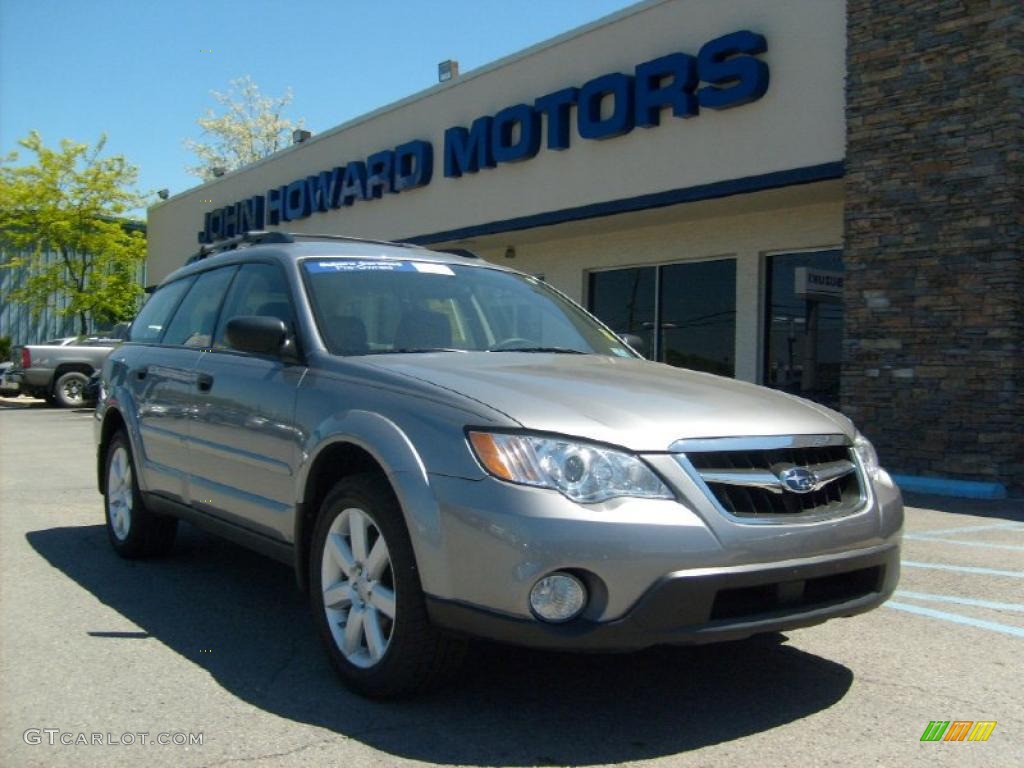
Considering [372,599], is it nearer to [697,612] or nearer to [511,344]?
[697,612]

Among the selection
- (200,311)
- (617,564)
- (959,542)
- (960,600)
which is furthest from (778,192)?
(617,564)

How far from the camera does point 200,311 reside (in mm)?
5562

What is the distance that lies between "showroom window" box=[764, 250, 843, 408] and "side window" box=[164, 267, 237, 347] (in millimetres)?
8751

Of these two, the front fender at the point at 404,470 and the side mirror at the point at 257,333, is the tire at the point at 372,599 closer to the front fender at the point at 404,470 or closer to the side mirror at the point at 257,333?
the front fender at the point at 404,470

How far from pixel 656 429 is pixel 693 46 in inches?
407

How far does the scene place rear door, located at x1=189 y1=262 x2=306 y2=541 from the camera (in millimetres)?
4199

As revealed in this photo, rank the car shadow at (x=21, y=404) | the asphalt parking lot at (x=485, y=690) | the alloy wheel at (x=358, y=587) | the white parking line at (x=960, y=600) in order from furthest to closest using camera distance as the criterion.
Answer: the car shadow at (x=21, y=404)
the white parking line at (x=960, y=600)
the alloy wheel at (x=358, y=587)
the asphalt parking lot at (x=485, y=690)

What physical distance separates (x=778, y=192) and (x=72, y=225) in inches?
961

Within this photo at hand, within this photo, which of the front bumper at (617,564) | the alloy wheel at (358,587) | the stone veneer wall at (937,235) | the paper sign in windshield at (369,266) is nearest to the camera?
the front bumper at (617,564)

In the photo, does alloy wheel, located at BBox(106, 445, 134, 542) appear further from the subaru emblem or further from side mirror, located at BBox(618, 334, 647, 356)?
the subaru emblem

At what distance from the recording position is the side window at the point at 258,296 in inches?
182

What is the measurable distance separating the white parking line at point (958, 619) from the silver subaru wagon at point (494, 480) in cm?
128

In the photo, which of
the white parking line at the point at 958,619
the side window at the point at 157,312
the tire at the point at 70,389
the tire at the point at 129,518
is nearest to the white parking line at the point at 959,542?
the white parking line at the point at 958,619

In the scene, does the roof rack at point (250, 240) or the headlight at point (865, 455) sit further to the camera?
the roof rack at point (250, 240)
